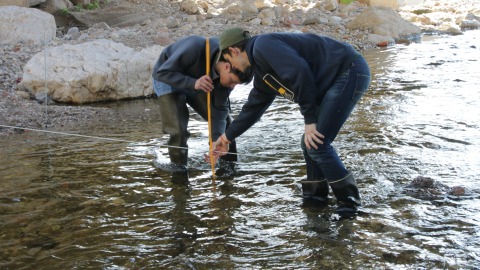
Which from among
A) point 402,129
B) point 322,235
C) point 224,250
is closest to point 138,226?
point 224,250

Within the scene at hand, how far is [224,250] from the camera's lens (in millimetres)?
4398

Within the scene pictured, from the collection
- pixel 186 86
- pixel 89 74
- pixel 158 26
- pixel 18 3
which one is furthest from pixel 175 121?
pixel 18 3

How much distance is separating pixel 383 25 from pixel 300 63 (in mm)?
16939

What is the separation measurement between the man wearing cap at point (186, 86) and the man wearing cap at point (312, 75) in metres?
0.45

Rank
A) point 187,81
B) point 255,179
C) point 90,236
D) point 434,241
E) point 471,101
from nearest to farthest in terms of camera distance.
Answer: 1. point 434,241
2. point 90,236
3. point 187,81
4. point 255,179
5. point 471,101

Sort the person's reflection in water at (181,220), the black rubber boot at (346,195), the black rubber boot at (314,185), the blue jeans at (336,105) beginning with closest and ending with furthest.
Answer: the person's reflection in water at (181,220) → the blue jeans at (336,105) → the black rubber boot at (346,195) → the black rubber boot at (314,185)

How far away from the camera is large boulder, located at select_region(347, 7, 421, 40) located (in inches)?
793

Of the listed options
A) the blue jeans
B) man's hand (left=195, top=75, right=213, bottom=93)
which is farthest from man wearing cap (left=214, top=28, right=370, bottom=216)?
man's hand (left=195, top=75, right=213, bottom=93)

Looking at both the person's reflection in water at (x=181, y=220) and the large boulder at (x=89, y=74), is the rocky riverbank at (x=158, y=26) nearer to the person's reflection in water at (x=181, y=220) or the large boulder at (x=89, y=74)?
the large boulder at (x=89, y=74)

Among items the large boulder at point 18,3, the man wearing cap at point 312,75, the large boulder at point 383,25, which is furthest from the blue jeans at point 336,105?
the large boulder at point 383,25

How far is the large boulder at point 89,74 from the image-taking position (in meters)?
10.4

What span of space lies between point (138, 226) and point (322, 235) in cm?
151

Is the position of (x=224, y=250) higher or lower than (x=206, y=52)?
lower

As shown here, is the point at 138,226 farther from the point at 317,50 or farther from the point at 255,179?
the point at 317,50
